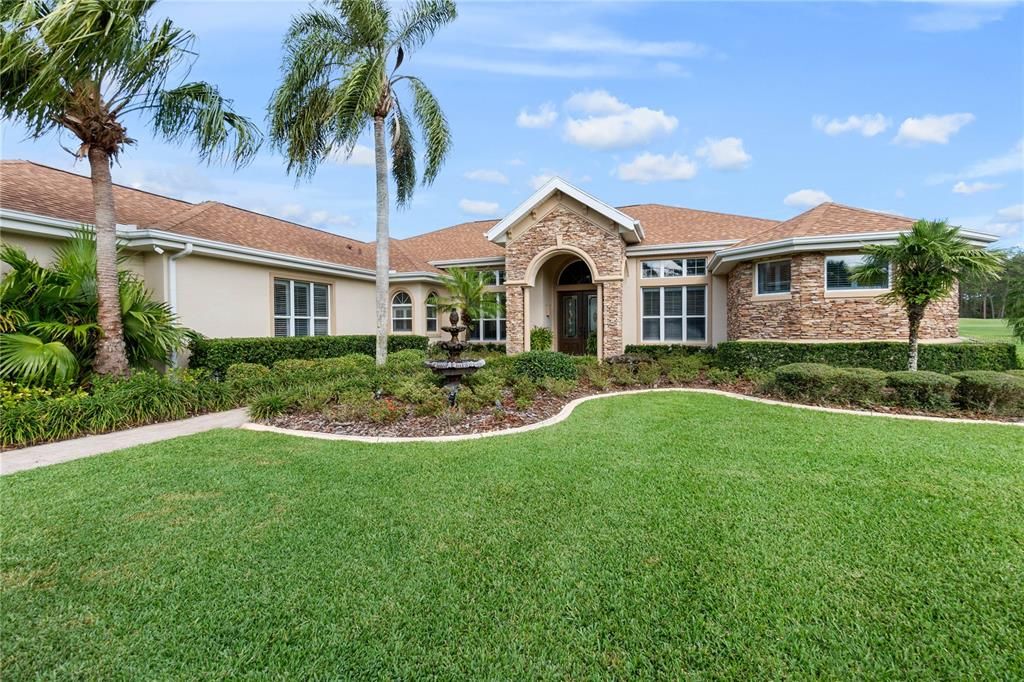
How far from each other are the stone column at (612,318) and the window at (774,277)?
13.5 feet

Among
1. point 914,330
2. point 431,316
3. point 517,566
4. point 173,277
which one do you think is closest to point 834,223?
point 914,330

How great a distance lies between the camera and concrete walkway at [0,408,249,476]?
228 inches

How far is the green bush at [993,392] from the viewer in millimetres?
8180

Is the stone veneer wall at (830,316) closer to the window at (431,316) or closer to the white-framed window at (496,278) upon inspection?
the white-framed window at (496,278)

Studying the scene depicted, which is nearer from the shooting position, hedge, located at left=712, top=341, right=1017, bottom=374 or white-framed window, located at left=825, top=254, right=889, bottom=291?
hedge, located at left=712, top=341, right=1017, bottom=374

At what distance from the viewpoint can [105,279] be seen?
848cm

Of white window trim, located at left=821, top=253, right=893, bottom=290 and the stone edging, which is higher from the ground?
white window trim, located at left=821, top=253, right=893, bottom=290

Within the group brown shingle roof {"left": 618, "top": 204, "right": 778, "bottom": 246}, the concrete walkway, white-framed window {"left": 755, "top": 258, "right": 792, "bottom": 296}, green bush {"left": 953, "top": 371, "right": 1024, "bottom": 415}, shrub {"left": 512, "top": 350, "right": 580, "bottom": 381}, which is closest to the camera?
the concrete walkway

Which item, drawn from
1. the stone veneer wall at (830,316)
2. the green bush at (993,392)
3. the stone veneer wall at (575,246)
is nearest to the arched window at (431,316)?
the stone veneer wall at (575,246)

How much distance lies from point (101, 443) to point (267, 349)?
5453 mm

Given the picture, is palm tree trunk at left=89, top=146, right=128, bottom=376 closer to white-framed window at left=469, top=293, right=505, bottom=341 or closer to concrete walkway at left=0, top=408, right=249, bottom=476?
concrete walkway at left=0, top=408, right=249, bottom=476

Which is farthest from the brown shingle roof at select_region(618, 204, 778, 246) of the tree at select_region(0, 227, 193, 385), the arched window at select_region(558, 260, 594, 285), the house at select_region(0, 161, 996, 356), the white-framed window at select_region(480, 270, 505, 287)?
the tree at select_region(0, 227, 193, 385)

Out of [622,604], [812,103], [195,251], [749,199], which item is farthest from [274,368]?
[749,199]

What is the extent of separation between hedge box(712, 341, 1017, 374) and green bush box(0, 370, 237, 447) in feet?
42.7
